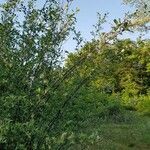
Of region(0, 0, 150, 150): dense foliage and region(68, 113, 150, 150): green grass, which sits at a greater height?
region(68, 113, 150, 150): green grass

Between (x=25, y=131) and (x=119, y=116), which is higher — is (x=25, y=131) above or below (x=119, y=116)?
Answer: below

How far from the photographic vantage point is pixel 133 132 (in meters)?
22.1

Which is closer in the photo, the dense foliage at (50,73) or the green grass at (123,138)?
the dense foliage at (50,73)

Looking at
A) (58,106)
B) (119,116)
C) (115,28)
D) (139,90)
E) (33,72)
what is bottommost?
(58,106)

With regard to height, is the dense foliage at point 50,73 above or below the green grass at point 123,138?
below

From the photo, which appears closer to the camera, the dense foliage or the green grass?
the dense foliage

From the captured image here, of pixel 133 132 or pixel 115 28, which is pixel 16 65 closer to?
pixel 115 28

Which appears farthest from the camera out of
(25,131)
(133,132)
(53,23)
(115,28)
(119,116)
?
(119,116)

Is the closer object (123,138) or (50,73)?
(50,73)

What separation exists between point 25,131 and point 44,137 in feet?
1.65

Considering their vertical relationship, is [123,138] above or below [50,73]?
above

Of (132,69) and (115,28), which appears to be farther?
(132,69)

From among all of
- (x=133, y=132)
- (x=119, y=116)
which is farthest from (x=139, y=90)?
(x=133, y=132)

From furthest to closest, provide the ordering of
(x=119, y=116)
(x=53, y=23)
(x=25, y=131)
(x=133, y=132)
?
(x=119, y=116) → (x=133, y=132) → (x=53, y=23) → (x=25, y=131)
